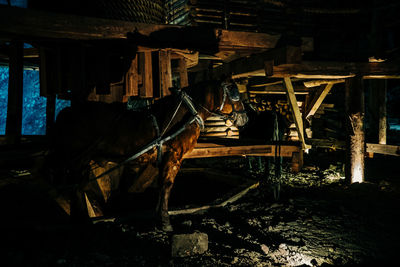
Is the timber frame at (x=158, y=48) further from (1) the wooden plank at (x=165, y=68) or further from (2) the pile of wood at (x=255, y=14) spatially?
(2) the pile of wood at (x=255, y=14)

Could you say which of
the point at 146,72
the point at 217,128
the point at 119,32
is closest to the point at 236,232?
the point at 146,72

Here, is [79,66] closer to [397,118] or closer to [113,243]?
[113,243]

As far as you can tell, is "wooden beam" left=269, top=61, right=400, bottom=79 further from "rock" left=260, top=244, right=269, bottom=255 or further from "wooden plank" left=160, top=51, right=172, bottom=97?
"rock" left=260, top=244, right=269, bottom=255

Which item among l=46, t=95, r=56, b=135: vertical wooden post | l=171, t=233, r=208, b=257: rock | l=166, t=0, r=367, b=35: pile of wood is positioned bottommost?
l=171, t=233, r=208, b=257: rock

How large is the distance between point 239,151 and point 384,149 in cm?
526

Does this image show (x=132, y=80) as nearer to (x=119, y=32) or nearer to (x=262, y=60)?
(x=119, y=32)

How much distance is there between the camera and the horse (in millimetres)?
4055

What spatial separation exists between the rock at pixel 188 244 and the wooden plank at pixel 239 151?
2215mm

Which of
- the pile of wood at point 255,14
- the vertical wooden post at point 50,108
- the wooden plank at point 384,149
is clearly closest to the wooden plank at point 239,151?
the wooden plank at point 384,149

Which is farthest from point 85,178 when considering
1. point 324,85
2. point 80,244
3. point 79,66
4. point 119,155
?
point 324,85

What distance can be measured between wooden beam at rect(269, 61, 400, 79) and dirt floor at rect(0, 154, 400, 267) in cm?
347

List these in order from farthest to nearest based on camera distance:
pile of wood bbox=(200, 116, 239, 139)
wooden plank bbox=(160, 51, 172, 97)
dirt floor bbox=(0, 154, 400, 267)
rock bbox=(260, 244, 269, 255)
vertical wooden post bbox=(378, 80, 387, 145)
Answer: pile of wood bbox=(200, 116, 239, 139) → vertical wooden post bbox=(378, 80, 387, 145) → wooden plank bbox=(160, 51, 172, 97) → rock bbox=(260, 244, 269, 255) → dirt floor bbox=(0, 154, 400, 267)

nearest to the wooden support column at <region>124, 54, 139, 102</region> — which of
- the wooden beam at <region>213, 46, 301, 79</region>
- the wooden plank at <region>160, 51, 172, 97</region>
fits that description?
the wooden plank at <region>160, 51, 172, 97</region>

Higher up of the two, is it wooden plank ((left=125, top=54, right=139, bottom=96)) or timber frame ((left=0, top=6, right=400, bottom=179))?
timber frame ((left=0, top=6, right=400, bottom=179))
